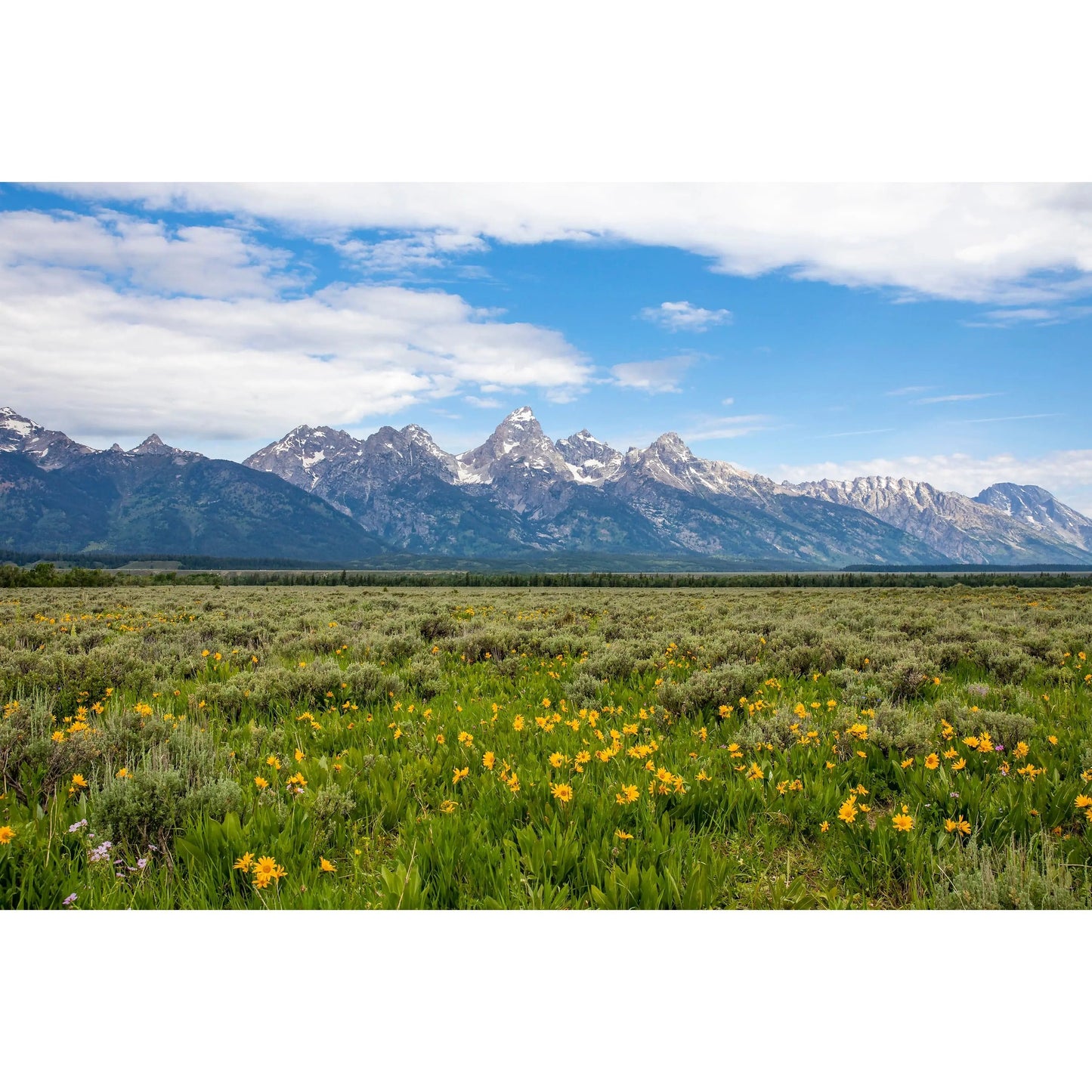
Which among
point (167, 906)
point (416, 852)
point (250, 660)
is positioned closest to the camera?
point (167, 906)

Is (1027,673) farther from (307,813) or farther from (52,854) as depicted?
(52,854)

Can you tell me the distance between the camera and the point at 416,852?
341 centimetres

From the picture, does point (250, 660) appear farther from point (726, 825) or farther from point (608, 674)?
point (726, 825)

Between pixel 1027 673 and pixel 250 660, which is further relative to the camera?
pixel 250 660

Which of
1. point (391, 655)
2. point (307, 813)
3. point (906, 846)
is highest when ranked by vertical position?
point (906, 846)

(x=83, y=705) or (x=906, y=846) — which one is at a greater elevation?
(x=906, y=846)

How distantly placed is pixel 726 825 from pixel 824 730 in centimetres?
215

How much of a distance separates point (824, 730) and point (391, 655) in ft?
24.6

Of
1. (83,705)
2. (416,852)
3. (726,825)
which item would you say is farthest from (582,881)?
(83,705)

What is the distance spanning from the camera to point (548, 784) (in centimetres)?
423

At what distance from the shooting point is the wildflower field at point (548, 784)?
10.5 feet

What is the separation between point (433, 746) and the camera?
214 inches

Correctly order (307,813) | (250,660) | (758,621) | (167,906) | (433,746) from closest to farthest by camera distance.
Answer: (167,906) → (307,813) → (433,746) → (250,660) → (758,621)

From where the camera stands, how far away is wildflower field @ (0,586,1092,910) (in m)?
3.20
